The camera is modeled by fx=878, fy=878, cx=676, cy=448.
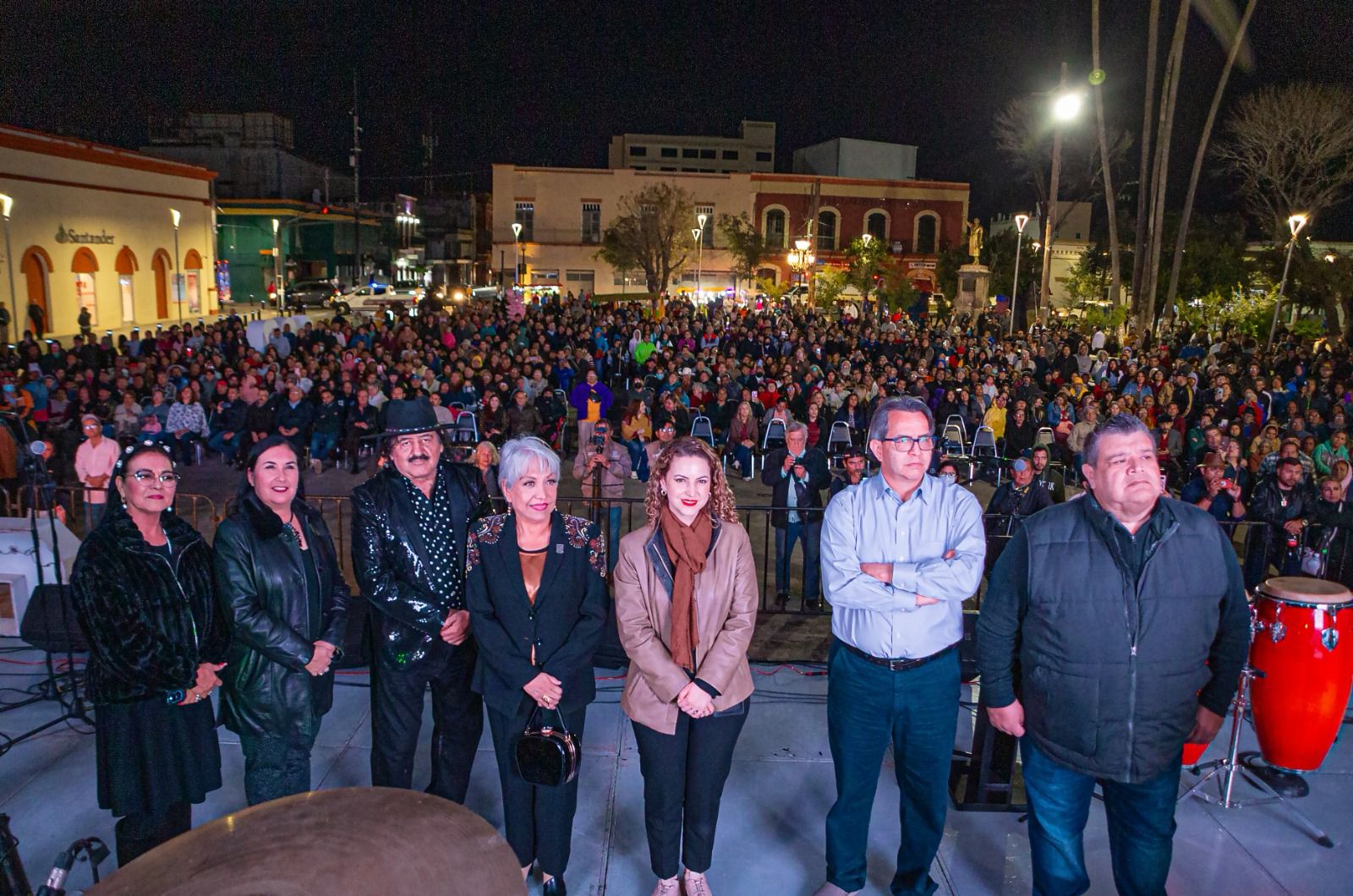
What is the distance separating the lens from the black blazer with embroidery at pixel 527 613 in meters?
3.19

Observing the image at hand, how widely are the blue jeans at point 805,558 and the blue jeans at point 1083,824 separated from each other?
3.86m

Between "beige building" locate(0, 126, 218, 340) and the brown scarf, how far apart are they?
21.8 meters

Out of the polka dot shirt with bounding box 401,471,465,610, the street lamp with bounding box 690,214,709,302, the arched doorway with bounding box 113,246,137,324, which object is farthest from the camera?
the street lamp with bounding box 690,214,709,302

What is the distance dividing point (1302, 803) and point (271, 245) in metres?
47.6

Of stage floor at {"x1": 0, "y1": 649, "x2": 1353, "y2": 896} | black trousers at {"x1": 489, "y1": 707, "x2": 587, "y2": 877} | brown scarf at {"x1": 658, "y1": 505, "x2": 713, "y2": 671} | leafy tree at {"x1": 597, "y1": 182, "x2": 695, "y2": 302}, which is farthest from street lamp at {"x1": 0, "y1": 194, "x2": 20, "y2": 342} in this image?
leafy tree at {"x1": 597, "y1": 182, "x2": 695, "y2": 302}

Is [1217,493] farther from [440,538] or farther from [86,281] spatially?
[86,281]

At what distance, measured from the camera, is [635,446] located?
11680 mm

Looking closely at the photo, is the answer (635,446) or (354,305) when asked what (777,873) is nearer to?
(635,446)

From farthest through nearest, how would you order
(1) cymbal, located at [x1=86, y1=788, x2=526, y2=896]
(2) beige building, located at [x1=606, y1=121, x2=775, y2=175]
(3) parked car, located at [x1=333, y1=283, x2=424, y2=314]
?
(2) beige building, located at [x1=606, y1=121, x2=775, y2=175], (3) parked car, located at [x1=333, y1=283, x2=424, y2=314], (1) cymbal, located at [x1=86, y1=788, x2=526, y2=896]

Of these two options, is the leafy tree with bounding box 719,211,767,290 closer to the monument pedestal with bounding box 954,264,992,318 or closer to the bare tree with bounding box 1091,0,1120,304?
the monument pedestal with bounding box 954,264,992,318

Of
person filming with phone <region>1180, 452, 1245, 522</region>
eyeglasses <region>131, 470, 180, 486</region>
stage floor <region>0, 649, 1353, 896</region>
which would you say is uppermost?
eyeglasses <region>131, 470, 180, 486</region>

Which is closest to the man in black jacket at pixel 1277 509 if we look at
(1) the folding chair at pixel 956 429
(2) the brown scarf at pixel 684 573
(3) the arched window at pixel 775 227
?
(1) the folding chair at pixel 956 429

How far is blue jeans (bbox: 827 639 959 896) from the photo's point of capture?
316 cm

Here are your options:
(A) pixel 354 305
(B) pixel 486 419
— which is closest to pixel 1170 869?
(B) pixel 486 419
